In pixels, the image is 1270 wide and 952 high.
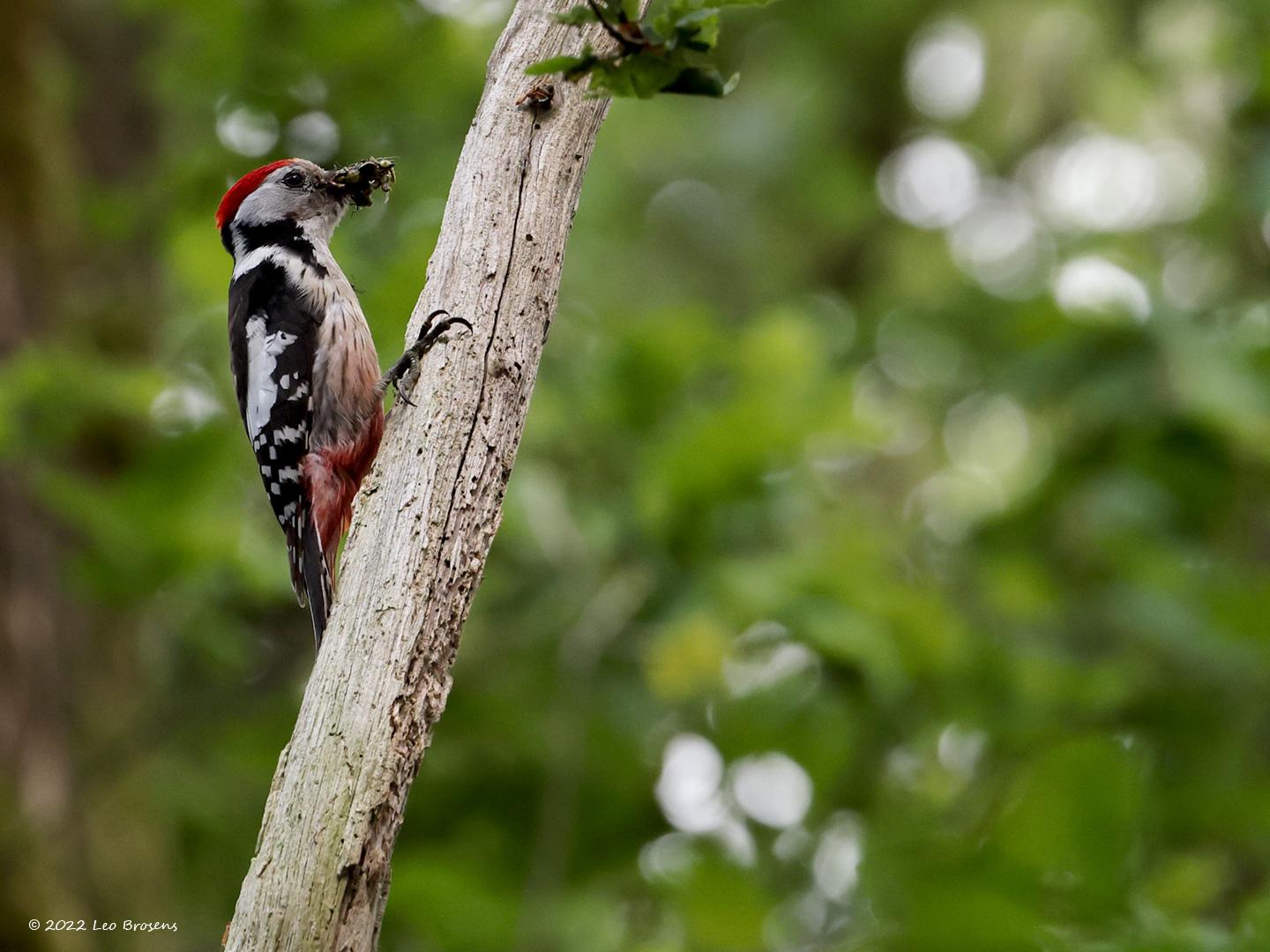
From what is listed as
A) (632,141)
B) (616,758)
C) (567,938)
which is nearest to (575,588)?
(616,758)

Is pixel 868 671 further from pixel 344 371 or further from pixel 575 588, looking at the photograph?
pixel 344 371

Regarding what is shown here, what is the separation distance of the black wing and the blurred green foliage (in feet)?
0.70

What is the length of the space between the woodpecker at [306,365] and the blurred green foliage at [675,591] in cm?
19

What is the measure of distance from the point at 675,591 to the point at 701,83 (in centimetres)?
252

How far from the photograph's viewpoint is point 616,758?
4738 mm

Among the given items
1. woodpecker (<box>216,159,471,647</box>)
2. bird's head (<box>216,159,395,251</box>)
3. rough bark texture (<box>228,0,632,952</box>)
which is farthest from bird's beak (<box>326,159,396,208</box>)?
rough bark texture (<box>228,0,632,952</box>)

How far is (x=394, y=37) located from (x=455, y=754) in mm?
2684

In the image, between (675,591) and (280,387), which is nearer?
(280,387)

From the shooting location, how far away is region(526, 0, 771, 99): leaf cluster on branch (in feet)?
5.88

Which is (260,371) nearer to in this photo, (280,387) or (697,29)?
(280,387)

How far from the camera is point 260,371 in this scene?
12.7ft
